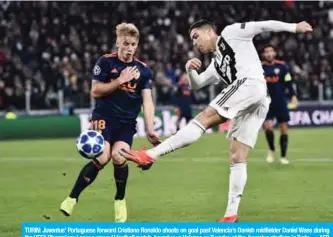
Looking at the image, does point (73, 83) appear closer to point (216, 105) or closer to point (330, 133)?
point (330, 133)

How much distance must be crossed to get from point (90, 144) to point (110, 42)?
82.1 ft

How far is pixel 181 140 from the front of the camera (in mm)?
9242

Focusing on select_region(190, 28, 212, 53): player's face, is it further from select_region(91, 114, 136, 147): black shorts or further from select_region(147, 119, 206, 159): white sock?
select_region(91, 114, 136, 147): black shorts

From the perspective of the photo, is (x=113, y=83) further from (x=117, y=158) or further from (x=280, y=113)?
(x=280, y=113)

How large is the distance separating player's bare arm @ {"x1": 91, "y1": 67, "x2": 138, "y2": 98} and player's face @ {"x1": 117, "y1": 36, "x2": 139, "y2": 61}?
6.1 inches

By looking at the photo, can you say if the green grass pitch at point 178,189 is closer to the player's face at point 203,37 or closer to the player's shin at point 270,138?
the player's shin at point 270,138

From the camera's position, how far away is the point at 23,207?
11.4m

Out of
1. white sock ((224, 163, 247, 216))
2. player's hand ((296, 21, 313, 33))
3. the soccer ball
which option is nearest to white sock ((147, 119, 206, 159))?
the soccer ball

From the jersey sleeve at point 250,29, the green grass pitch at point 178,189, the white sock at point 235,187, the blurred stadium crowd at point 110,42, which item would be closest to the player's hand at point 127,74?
the jersey sleeve at point 250,29

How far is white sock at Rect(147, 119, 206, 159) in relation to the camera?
9141mm

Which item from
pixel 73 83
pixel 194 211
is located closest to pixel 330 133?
pixel 73 83

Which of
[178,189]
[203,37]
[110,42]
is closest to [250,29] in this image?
[203,37]

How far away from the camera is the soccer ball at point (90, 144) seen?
30.7ft

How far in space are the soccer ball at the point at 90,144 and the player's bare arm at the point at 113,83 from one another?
0.49m
